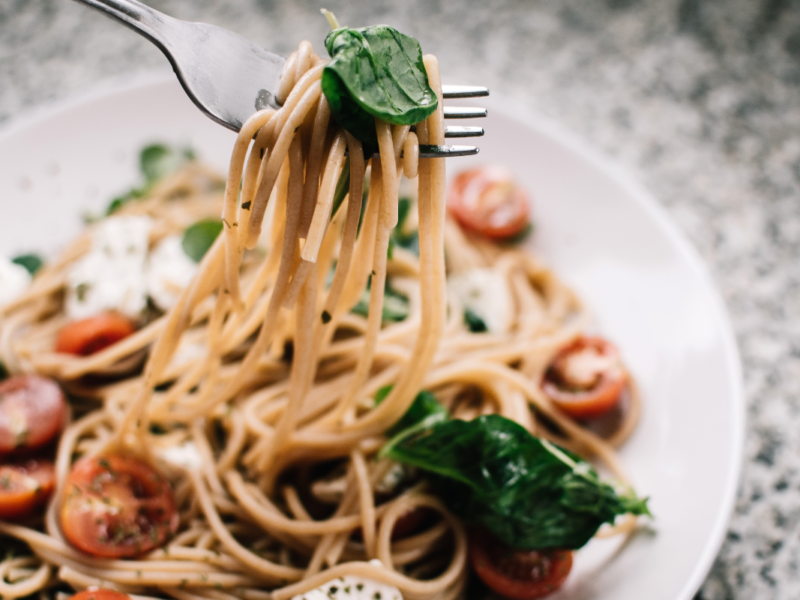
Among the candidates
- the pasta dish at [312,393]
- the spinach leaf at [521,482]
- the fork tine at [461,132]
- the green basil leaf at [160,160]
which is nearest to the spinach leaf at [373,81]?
the pasta dish at [312,393]

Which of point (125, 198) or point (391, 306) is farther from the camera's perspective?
point (125, 198)

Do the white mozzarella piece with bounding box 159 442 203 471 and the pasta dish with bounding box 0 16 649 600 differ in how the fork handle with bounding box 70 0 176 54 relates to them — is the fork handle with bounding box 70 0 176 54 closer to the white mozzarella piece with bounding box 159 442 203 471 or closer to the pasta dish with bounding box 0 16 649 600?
the pasta dish with bounding box 0 16 649 600

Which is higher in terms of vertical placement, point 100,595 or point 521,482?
point 521,482

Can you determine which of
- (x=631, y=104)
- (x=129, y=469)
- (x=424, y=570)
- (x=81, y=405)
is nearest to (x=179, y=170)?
(x=81, y=405)

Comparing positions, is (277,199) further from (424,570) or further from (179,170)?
(179,170)

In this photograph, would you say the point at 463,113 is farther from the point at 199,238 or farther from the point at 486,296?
the point at 199,238

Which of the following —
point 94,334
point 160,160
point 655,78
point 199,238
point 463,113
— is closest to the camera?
point 463,113

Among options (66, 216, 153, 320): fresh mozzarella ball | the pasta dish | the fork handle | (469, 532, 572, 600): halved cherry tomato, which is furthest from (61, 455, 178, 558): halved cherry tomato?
the fork handle

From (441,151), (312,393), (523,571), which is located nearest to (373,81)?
(441,151)
